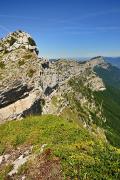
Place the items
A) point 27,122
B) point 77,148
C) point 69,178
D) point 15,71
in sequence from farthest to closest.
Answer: point 15,71 → point 27,122 → point 77,148 → point 69,178

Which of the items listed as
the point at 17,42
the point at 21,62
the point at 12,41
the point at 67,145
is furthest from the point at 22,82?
the point at 67,145

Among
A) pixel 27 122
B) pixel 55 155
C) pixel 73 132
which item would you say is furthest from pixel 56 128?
pixel 55 155

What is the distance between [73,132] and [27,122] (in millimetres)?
8121

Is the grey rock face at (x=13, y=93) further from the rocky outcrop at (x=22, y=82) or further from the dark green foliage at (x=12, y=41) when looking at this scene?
the dark green foliage at (x=12, y=41)

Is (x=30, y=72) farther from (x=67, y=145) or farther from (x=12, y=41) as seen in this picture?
(x=67, y=145)

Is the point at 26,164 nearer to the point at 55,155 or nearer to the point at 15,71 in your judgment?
the point at 55,155

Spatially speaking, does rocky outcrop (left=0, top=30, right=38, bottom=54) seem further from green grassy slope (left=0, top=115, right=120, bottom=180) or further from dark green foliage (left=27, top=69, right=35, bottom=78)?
green grassy slope (left=0, top=115, right=120, bottom=180)

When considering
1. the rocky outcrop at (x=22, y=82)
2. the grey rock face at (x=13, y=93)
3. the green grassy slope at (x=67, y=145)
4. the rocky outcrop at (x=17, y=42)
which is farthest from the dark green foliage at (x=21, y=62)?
the green grassy slope at (x=67, y=145)

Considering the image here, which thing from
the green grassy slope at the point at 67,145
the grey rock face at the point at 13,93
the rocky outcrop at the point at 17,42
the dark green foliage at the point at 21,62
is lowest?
the grey rock face at the point at 13,93

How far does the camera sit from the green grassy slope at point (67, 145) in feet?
79.8

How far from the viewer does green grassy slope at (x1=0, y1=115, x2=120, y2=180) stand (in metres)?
24.3

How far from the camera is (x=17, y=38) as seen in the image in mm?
78625

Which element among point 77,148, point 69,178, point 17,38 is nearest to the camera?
point 69,178

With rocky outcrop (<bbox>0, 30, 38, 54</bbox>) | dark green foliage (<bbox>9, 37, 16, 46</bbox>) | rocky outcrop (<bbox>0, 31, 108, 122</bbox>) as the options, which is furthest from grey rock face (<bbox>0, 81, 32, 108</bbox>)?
dark green foliage (<bbox>9, 37, 16, 46</bbox>)
